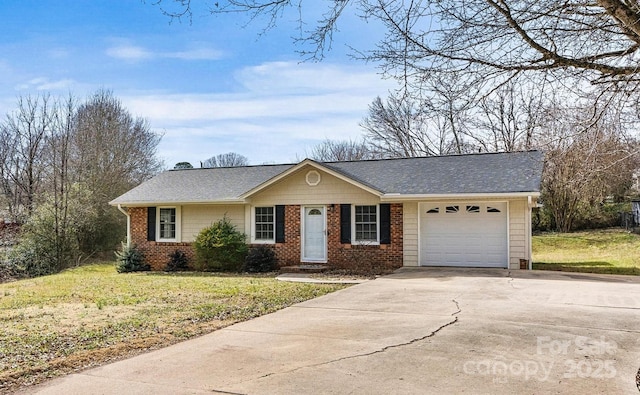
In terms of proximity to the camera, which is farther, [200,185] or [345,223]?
[200,185]

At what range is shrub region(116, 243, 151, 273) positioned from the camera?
1733 cm

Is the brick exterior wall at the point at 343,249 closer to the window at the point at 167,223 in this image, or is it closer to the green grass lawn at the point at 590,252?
the window at the point at 167,223

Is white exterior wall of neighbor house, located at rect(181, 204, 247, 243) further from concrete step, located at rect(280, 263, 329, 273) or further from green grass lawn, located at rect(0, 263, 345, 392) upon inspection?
green grass lawn, located at rect(0, 263, 345, 392)

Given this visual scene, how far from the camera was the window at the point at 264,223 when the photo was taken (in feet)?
53.8

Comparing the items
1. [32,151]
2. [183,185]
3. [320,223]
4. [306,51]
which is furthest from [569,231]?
[32,151]

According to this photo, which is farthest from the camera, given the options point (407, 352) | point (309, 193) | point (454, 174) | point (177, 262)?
point (177, 262)

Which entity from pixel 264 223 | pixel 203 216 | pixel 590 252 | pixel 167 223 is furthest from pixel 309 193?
pixel 590 252

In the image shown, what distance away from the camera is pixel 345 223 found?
50.3ft

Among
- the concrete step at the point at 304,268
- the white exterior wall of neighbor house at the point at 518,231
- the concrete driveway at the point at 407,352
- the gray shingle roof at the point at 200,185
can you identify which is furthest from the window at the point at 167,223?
the white exterior wall of neighbor house at the point at 518,231

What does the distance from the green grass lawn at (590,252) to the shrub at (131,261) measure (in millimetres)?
13249

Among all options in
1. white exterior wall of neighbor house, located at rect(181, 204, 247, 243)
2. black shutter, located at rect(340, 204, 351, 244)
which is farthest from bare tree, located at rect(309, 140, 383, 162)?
black shutter, located at rect(340, 204, 351, 244)

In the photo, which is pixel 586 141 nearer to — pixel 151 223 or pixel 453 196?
pixel 453 196

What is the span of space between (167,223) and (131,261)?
5.92 feet

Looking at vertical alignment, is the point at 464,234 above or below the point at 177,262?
above
